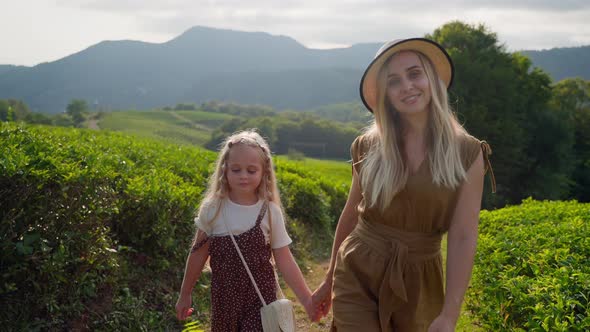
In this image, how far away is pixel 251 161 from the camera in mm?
3080

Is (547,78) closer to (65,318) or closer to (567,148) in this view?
(567,148)

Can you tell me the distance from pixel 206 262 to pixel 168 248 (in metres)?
2.31

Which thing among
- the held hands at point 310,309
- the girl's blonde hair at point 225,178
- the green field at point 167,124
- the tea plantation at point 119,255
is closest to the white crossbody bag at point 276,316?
the held hands at point 310,309

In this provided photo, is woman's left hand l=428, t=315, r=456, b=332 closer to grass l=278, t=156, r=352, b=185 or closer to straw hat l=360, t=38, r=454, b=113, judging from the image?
straw hat l=360, t=38, r=454, b=113

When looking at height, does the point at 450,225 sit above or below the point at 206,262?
above

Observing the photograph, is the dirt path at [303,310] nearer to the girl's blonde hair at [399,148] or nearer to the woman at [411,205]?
the woman at [411,205]

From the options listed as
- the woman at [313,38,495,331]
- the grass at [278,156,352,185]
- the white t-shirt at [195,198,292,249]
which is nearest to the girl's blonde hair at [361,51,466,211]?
the woman at [313,38,495,331]

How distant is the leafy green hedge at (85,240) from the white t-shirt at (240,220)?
54.4 inches

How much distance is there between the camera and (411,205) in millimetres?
2752

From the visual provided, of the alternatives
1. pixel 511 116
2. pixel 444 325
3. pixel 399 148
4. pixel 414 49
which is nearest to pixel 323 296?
pixel 444 325

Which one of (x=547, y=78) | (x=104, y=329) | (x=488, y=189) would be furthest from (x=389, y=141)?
(x=547, y=78)

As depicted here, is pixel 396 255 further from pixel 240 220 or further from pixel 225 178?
pixel 225 178

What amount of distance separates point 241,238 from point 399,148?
1.07 metres

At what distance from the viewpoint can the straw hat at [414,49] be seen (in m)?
2.93
